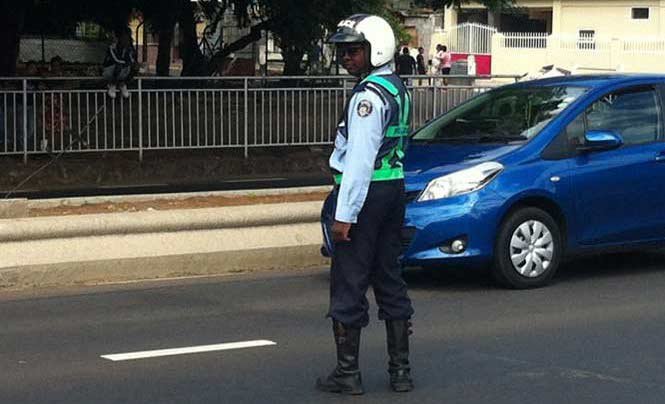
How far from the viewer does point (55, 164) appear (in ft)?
57.8

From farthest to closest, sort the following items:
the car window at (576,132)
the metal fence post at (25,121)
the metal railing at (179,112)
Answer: the metal railing at (179,112) < the metal fence post at (25,121) < the car window at (576,132)

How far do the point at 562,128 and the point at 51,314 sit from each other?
4160 mm

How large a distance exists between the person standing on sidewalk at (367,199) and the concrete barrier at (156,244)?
12.0ft

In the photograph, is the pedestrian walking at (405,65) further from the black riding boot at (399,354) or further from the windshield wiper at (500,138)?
the black riding boot at (399,354)

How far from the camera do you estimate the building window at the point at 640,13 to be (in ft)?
170

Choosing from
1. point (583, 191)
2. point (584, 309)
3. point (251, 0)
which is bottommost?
point (584, 309)

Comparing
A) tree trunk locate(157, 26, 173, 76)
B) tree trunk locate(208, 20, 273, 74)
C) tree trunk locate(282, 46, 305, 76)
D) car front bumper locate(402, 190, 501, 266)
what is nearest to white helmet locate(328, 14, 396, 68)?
car front bumper locate(402, 190, 501, 266)

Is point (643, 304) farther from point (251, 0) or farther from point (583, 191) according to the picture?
point (251, 0)

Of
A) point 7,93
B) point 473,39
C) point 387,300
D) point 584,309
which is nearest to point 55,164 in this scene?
point 7,93

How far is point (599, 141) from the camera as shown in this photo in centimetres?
976

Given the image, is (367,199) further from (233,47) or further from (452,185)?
(233,47)

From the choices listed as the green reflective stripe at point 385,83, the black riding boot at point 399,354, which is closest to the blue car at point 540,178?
the black riding boot at point 399,354

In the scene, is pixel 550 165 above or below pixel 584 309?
above

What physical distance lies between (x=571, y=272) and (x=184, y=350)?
424 cm
